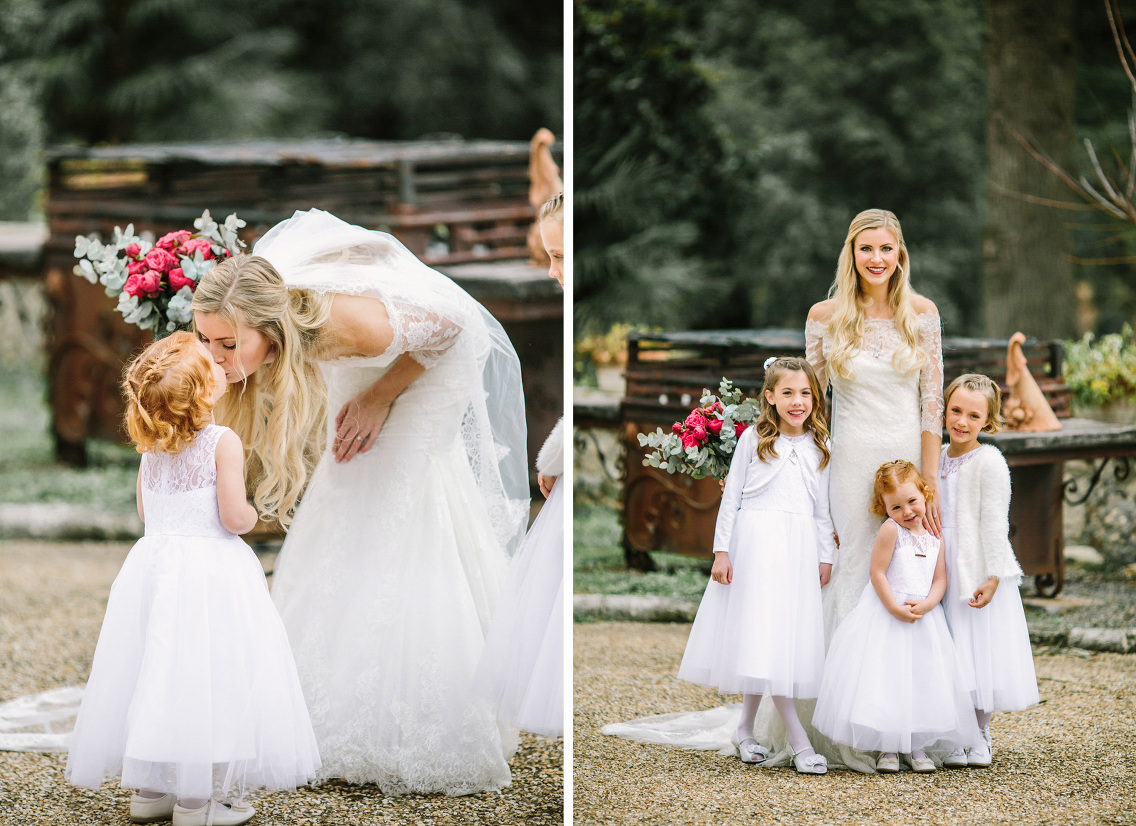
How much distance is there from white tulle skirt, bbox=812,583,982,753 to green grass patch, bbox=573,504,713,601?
2.37m

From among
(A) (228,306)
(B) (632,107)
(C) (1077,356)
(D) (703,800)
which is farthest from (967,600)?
(B) (632,107)

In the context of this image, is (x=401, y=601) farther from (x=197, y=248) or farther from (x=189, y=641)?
(x=197, y=248)

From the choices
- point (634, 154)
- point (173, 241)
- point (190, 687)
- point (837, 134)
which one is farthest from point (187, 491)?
point (837, 134)

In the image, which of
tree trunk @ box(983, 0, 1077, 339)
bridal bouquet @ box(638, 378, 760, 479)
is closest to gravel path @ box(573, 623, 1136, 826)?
bridal bouquet @ box(638, 378, 760, 479)

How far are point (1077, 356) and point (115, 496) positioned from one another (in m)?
6.11

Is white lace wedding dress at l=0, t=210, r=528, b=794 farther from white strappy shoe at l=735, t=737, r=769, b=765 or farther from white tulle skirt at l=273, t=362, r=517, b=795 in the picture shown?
white strappy shoe at l=735, t=737, r=769, b=765

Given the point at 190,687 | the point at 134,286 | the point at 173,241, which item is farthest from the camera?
the point at 173,241

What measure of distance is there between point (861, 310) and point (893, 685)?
1122 millimetres

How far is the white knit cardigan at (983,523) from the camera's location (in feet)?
11.5

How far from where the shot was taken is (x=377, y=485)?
3549 millimetres

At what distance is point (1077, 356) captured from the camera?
7023 mm

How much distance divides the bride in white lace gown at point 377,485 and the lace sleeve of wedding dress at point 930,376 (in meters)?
1.28

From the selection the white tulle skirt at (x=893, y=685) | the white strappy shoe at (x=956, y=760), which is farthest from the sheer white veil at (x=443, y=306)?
the white strappy shoe at (x=956, y=760)

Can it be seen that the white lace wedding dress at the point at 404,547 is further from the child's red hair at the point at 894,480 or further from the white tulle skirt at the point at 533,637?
the child's red hair at the point at 894,480
